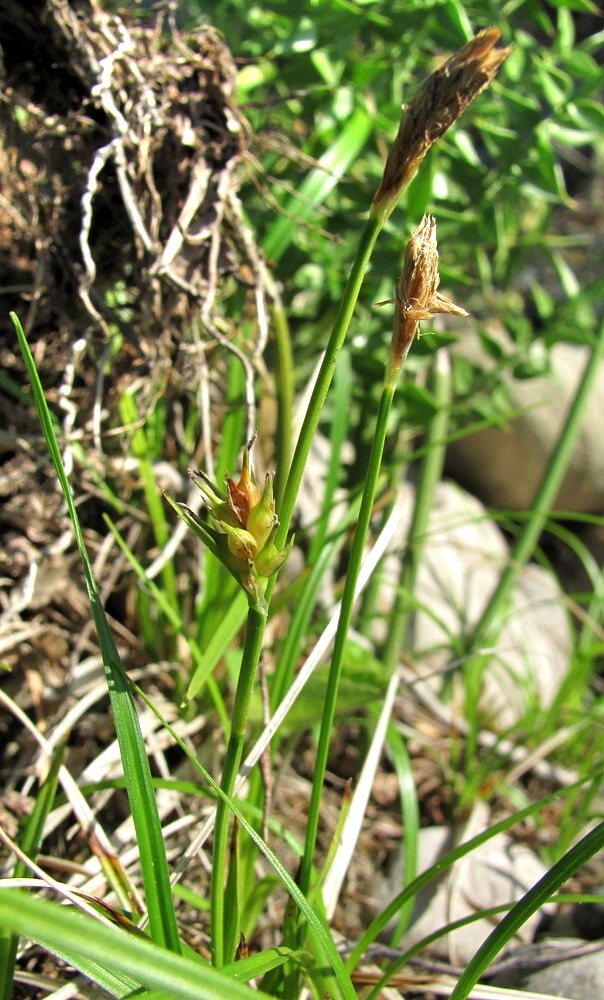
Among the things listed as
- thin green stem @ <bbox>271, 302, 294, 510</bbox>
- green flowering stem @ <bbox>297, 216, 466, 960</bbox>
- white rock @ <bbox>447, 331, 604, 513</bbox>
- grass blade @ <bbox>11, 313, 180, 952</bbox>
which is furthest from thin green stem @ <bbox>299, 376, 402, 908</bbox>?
white rock @ <bbox>447, 331, 604, 513</bbox>

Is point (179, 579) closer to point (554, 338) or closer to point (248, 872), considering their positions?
point (248, 872)

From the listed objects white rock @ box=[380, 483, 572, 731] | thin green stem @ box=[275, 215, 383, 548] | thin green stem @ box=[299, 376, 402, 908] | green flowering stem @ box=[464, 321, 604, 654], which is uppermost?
thin green stem @ box=[275, 215, 383, 548]

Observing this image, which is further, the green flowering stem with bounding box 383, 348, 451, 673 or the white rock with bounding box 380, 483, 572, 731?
the white rock with bounding box 380, 483, 572, 731

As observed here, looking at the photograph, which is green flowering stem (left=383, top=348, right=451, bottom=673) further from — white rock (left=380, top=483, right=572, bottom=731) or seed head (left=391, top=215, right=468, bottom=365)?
seed head (left=391, top=215, right=468, bottom=365)

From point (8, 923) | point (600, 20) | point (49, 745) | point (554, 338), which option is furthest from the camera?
point (600, 20)

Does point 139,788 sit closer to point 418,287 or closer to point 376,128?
point 418,287

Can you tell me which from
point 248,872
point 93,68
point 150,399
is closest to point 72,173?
point 93,68

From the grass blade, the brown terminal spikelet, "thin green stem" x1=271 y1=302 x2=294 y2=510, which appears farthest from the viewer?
"thin green stem" x1=271 y1=302 x2=294 y2=510
